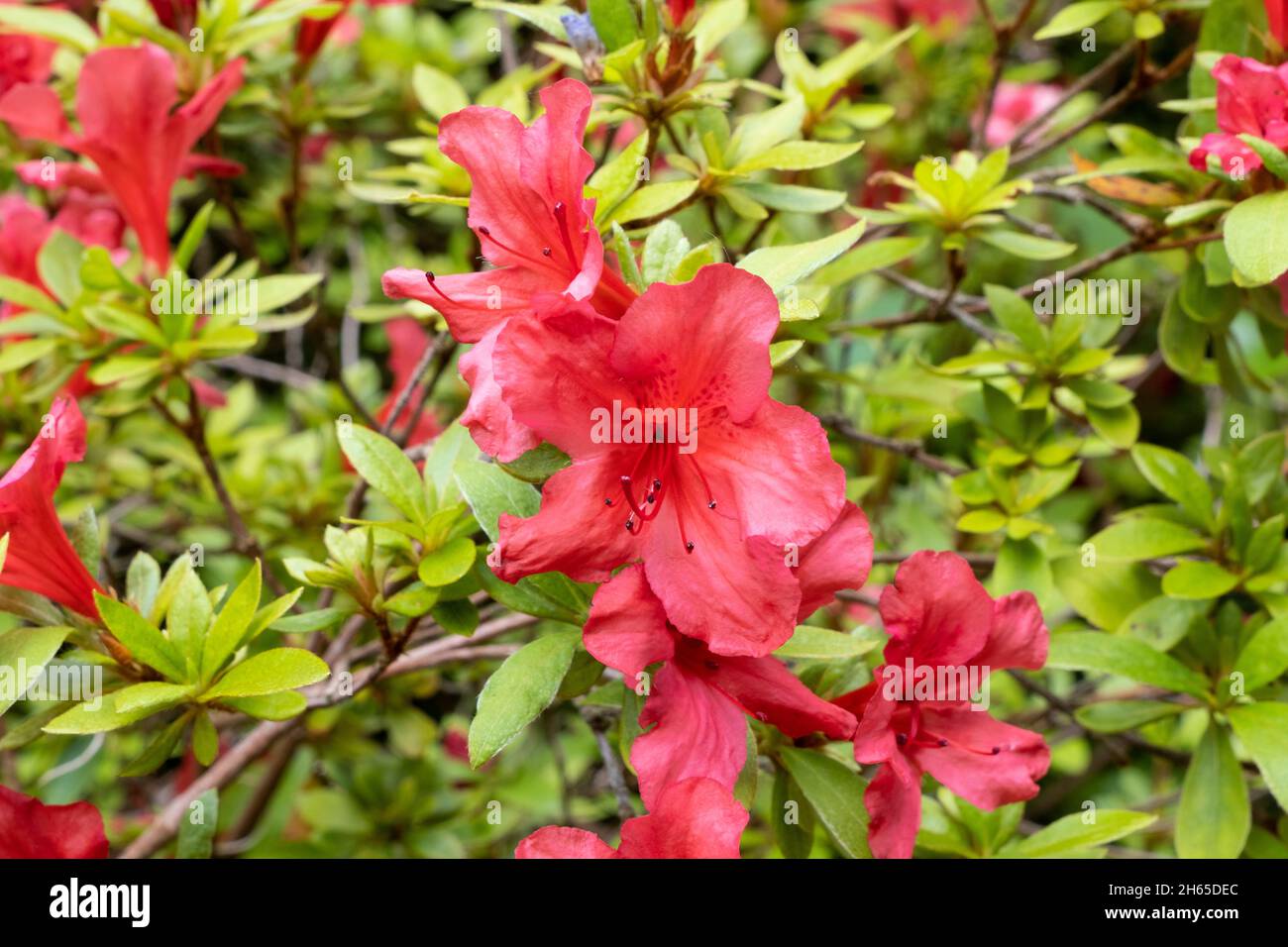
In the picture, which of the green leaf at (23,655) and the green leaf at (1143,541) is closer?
the green leaf at (23,655)

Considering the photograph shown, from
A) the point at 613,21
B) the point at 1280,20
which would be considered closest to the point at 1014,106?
the point at 1280,20

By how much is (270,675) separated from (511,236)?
0.43 m

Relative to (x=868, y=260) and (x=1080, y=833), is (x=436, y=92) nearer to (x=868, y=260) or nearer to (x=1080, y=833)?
(x=868, y=260)

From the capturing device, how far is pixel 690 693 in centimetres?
102

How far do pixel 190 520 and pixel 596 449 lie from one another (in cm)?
139

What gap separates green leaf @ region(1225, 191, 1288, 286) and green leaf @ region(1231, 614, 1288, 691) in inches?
13.9

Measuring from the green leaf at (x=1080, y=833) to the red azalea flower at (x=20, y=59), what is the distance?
5.14 feet

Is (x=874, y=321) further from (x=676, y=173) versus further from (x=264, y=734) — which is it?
(x=264, y=734)

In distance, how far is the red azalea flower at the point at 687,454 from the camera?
0.93 m

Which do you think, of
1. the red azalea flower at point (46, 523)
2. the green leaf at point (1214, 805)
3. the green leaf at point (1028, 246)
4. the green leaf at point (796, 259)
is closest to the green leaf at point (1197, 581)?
the green leaf at point (1214, 805)

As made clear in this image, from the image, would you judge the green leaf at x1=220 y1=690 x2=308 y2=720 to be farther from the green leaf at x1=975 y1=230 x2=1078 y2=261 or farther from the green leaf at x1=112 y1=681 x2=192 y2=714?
the green leaf at x1=975 y1=230 x2=1078 y2=261

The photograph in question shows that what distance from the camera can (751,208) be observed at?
130 centimetres

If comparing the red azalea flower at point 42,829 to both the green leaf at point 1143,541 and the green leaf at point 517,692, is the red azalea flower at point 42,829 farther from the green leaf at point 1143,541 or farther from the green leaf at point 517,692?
the green leaf at point 1143,541

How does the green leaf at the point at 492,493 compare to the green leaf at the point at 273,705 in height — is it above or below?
above
